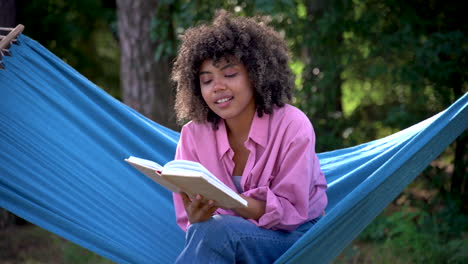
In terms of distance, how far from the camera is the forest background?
3559 millimetres

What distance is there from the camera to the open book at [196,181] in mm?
1606

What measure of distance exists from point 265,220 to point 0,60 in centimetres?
119

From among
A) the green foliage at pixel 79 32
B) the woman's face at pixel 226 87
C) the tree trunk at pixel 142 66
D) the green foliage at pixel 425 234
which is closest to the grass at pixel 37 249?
the tree trunk at pixel 142 66

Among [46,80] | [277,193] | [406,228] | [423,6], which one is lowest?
[406,228]

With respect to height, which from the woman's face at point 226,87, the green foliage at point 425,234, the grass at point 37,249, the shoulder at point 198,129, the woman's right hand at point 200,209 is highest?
the woman's face at point 226,87

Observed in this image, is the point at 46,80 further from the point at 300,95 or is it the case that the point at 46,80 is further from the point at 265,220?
the point at 300,95

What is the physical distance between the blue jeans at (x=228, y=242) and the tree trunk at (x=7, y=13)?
250 centimetres

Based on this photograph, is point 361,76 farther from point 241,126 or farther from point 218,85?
point 218,85

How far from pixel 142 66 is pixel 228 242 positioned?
252 centimetres

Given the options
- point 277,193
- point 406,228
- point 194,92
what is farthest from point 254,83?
point 406,228

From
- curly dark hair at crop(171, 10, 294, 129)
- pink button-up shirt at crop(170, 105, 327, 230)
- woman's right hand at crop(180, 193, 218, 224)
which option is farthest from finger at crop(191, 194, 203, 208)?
curly dark hair at crop(171, 10, 294, 129)

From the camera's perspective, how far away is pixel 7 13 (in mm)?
3854

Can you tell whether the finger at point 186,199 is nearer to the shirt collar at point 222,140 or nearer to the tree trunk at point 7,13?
the shirt collar at point 222,140

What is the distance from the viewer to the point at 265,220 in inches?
74.2
